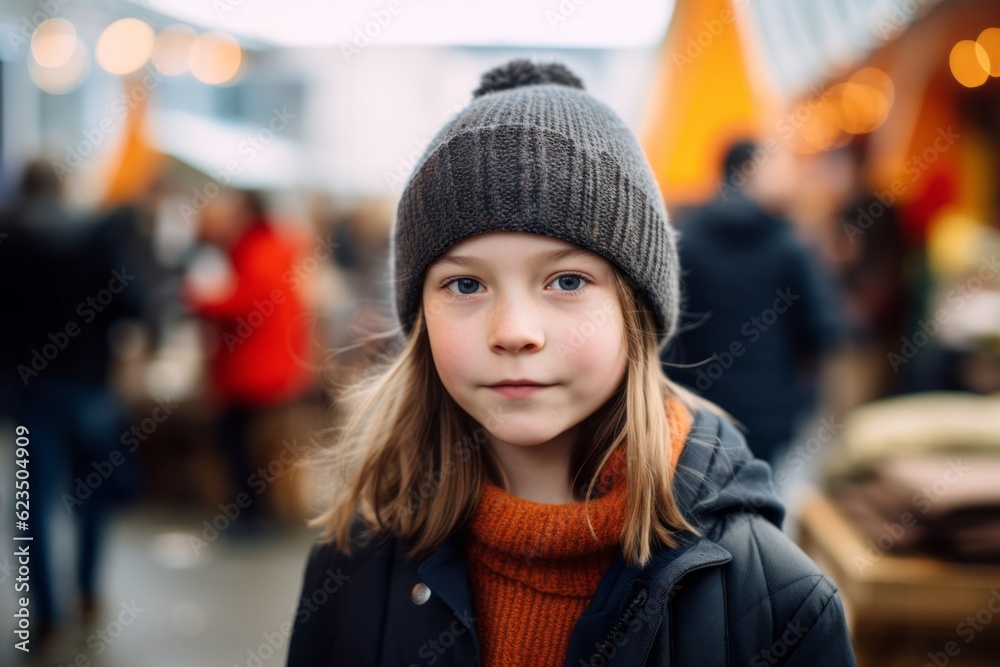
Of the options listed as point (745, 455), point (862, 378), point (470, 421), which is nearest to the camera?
point (745, 455)

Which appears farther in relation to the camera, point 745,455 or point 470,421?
point 470,421

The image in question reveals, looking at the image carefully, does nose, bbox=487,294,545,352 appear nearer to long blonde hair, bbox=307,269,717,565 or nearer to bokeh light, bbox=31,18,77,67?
long blonde hair, bbox=307,269,717,565

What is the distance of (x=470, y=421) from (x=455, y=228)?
40cm

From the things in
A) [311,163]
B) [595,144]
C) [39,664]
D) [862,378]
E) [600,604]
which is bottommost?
[39,664]

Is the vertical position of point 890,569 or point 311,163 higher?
point 311,163

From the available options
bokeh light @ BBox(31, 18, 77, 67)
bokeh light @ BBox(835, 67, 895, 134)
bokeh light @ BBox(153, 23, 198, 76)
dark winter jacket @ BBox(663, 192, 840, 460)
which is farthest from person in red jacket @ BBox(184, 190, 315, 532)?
bokeh light @ BBox(835, 67, 895, 134)

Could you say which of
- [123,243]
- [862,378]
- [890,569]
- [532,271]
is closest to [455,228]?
[532,271]

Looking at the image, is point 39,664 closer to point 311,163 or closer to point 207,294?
point 207,294

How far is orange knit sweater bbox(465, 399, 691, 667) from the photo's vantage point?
1.22 metres

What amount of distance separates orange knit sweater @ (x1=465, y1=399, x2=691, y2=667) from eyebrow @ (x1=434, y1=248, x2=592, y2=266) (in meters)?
0.34

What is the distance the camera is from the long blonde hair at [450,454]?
123cm

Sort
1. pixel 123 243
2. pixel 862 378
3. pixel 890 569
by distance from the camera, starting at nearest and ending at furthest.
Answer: pixel 890 569 → pixel 123 243 → pixel 862 378

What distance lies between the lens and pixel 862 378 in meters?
5.25

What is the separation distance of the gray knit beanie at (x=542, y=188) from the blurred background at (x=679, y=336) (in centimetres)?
16
